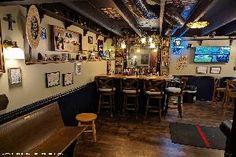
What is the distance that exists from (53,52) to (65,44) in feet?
1.35

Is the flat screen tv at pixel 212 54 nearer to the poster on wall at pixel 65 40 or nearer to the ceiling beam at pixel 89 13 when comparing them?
the ceiling beam at pixel 89 13

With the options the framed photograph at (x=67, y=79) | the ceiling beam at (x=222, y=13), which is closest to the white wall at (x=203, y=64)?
the ceiling beam at (x=222, y=13)

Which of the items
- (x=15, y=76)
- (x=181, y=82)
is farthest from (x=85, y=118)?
(x=181, y=82)

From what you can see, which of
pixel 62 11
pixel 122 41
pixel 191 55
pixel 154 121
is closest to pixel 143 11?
pixel 62 11

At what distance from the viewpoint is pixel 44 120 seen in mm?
2307

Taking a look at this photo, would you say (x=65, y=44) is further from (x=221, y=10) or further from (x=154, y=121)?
(x=221, y=10)

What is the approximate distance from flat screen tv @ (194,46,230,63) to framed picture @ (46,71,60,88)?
5280 mm

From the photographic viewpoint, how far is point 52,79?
301 cm

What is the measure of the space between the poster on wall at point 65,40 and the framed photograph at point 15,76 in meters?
1.00

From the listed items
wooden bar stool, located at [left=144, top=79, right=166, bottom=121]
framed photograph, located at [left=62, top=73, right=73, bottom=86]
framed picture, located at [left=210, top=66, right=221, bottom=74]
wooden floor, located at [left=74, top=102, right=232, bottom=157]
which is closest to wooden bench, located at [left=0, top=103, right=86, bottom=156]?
wooden floor, located at [left=74, top=102, right=232, bottom=157]

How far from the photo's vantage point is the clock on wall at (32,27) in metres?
2.32

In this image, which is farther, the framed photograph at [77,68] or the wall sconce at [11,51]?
the framed photograph at [77,68]

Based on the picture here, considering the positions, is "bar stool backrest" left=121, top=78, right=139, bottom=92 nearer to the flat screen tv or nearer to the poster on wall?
the poster on wall

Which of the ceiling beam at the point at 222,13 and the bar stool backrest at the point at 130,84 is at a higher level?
the ceiling beam at the point at 222,13
